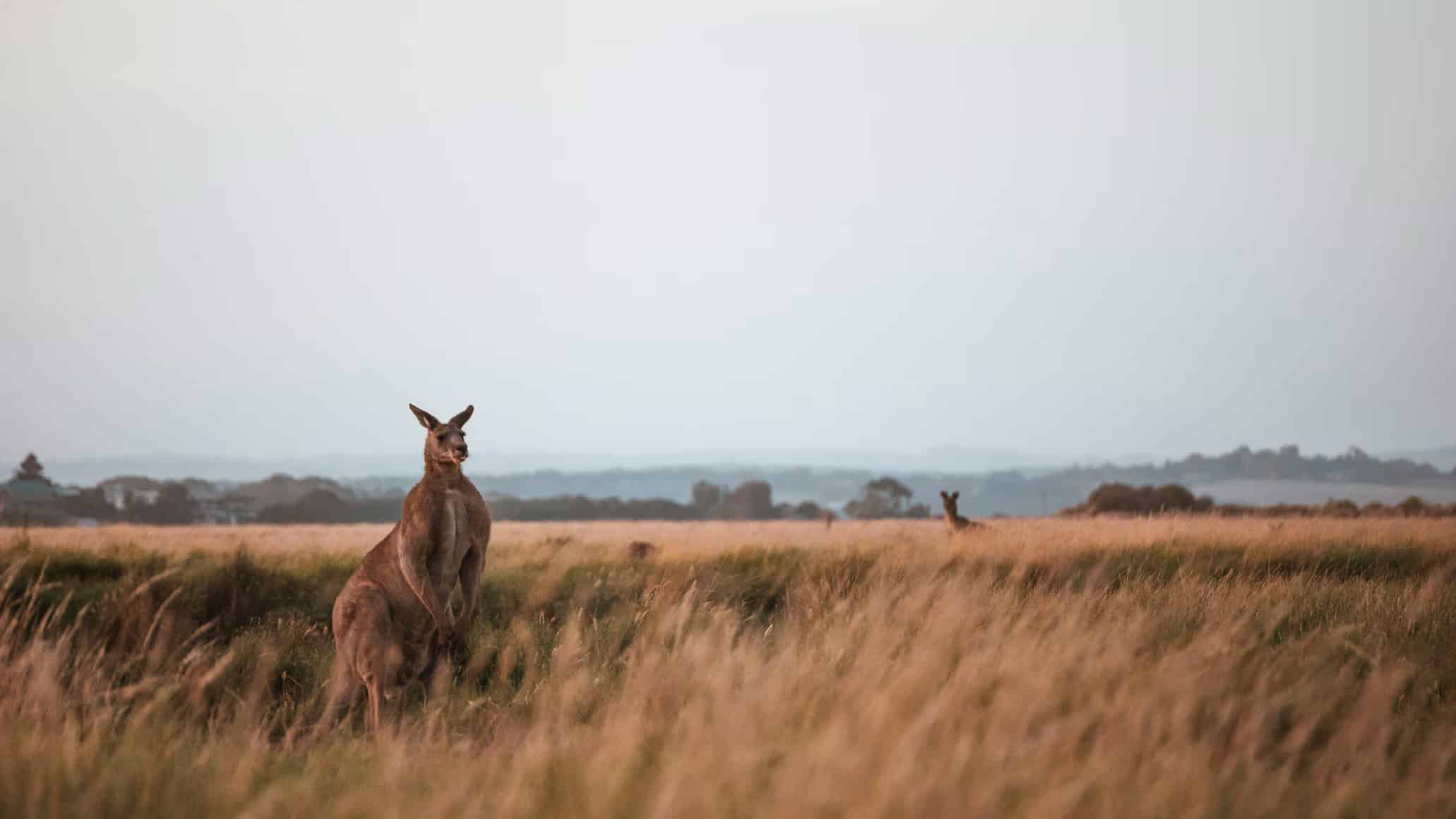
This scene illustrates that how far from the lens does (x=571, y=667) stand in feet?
26.6

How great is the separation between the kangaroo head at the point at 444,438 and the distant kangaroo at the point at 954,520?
1229 cm

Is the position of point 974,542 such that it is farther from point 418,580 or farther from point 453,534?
point 418,580

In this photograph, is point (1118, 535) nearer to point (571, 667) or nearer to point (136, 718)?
point (571, 667)

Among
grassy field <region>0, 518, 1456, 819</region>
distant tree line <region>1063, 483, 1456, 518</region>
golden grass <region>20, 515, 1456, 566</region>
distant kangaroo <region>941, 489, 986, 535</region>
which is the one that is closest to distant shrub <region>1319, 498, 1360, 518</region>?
distant tree line <region>1063, 483, 1456, 518</region>

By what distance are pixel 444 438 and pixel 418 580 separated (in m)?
0.99

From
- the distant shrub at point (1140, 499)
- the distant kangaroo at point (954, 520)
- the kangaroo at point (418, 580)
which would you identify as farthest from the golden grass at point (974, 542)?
the distant shrub at point (1140, 499)

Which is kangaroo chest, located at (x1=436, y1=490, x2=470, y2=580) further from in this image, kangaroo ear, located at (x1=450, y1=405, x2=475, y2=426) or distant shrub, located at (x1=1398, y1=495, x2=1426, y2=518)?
distant shrub, located at (x1=1398, y1=495, x2=1426, y2=518)

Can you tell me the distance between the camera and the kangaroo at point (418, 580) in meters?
7.39

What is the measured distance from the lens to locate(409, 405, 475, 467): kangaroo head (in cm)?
718

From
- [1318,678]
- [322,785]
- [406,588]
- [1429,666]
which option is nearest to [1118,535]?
[1429,666]

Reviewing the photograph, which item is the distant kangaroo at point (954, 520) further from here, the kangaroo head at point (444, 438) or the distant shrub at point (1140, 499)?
the distant shrub at point (1140, 499)

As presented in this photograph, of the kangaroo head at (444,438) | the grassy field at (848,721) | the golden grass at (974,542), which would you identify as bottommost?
the grassy field at (848,721)

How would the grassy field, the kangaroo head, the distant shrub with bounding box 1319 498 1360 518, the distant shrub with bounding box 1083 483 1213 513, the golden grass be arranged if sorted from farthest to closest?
the distant shrub with bounding box 1083 483 1213 513, the distant shrub with bounding box 1319 498 1360 518, the golden grass, the kangaroo head, the grassy field

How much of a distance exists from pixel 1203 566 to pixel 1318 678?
24.8 ft
